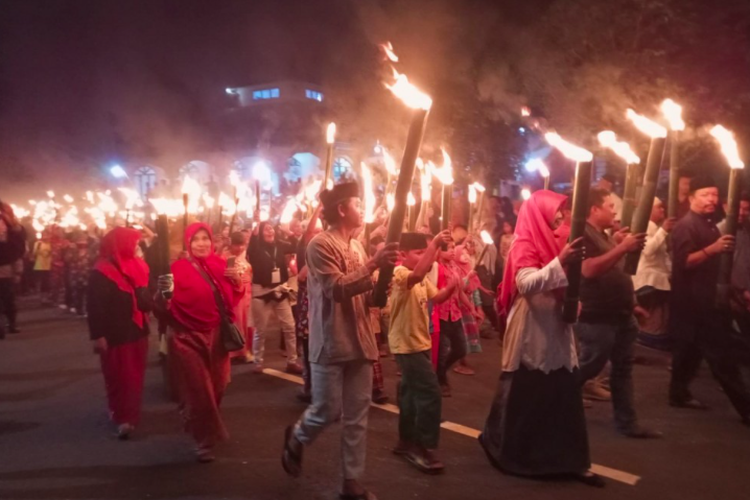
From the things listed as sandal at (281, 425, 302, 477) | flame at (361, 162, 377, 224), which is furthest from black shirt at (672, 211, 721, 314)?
sandal at (281, 425, 302, 477)

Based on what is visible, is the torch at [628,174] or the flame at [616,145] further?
the torch at [628,174]

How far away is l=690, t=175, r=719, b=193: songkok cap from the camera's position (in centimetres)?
656

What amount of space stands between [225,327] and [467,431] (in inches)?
92.5

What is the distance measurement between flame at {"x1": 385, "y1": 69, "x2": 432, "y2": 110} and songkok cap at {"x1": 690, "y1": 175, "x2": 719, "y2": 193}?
3.86 meters

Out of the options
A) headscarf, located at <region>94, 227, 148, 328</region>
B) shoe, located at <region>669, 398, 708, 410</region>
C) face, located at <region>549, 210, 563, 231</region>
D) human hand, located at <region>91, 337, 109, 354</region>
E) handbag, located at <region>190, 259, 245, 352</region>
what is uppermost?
face, located at <region>549, 210, 563, 231</region>

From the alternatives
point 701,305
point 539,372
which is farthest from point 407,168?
point 701,305

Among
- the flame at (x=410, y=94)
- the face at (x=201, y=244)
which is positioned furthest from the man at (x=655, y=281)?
the flame at (x=410, y=94)

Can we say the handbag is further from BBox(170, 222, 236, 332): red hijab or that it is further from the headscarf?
the headscarf

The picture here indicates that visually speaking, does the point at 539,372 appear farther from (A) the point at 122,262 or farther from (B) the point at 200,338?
(A) the point at 122,262

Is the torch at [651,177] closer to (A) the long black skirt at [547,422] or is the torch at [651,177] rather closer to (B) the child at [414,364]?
(A) the long black skirt at [547,422]

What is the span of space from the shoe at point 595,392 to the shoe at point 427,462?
2675 mm

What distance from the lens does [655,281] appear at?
909 centimetres

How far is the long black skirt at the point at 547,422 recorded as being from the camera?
16.1 ft

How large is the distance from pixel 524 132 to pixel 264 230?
10.7m
